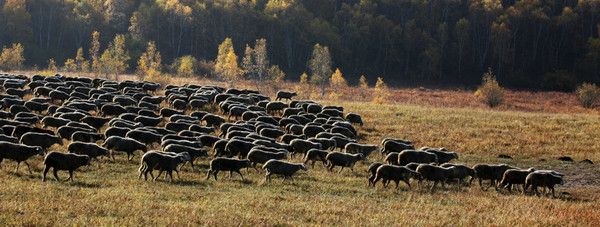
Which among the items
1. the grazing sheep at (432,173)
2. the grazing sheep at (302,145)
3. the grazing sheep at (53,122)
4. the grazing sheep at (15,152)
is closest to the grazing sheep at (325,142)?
the grazing sheep at (302,145)

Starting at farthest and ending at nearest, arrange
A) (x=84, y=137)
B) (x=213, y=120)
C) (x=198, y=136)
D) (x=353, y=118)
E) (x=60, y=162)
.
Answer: (x=353, y=118), (x=213, y=120), (x=198, y=136), (x=84, y=137), (x=60, y=162)

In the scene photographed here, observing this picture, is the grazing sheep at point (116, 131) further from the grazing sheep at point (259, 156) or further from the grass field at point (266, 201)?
the grazing sheep at point (259, 156)

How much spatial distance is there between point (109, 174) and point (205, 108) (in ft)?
83.7

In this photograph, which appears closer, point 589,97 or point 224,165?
point 224,165

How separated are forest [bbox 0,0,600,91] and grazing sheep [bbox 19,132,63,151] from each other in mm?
86433

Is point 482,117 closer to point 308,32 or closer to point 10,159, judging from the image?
point 10,159

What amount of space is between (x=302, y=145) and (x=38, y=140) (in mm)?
11285

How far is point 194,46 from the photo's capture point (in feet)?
423

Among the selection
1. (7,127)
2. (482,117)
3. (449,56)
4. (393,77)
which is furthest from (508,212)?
(449,56)

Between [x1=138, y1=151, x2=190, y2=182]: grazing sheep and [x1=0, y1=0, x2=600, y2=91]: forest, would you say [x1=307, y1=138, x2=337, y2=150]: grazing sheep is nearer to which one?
[x1=138, y1=151, x2=190, y2=182]: grazing sheep

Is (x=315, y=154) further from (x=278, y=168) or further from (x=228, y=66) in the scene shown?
(x=228, y=66)

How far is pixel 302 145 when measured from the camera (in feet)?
114

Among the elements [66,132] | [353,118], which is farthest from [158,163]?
[353,118]

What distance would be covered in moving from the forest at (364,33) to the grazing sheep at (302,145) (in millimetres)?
82904
